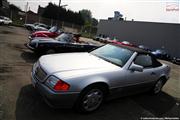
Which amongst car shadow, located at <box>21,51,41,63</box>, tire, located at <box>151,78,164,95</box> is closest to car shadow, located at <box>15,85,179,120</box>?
tire, located at <box>151,78,164,95</box>

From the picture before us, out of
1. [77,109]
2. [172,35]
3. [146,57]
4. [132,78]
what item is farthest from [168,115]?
[172,35]

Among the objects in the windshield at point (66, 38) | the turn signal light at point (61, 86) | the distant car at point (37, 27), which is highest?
the distant car at point (37, 27)

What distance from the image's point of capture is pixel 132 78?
4.33m

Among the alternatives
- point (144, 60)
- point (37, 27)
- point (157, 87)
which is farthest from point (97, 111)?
point (37, 27)

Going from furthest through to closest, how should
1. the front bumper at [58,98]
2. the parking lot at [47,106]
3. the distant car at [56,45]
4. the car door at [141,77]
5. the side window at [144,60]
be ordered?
1. the distant car at [56,45]
2. the side window at [144,60]
3. the car door at [141,77]
4. the parking lot at [47,106]
5. the front bumper at [58,98]

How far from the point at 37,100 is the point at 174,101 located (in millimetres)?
3957

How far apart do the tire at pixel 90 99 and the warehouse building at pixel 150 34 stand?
2540cm

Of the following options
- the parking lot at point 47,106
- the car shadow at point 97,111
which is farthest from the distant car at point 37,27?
the car shadow at point 97,111

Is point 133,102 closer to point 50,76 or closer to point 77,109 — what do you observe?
point 77,109

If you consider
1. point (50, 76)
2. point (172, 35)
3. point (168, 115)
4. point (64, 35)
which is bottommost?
point (168, 115)

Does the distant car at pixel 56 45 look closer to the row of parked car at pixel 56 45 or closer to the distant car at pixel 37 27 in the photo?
the row of parked car at pixel 56 45

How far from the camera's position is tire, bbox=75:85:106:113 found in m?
3.52

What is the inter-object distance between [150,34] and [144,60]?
90.1 ft

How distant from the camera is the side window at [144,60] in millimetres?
4657
